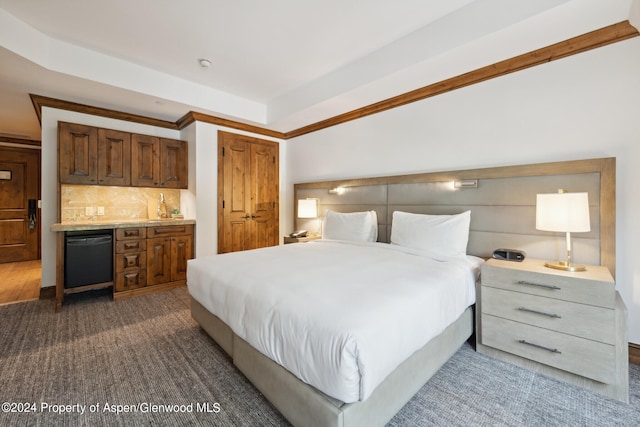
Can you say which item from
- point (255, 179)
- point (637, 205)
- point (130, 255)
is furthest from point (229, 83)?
point (637, 205)

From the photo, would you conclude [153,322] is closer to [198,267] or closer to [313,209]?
[198,267]

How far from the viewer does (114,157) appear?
3701 mm

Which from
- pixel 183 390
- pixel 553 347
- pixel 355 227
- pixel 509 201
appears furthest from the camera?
pixel 355 227

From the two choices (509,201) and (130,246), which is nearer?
(509,201)

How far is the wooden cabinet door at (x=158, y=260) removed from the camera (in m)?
3.62

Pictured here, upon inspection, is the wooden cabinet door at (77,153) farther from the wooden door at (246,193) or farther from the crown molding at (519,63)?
the crown molding at (519,63)

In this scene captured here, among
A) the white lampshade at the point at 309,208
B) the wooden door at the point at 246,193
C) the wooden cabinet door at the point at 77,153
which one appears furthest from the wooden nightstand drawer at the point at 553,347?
the wooden cabinet door at the point at 77,153

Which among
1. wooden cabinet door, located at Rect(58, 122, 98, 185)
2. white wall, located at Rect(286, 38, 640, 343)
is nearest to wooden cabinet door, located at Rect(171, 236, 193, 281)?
wooden cabinet door, located at Rect(58, 122, 98, 185)

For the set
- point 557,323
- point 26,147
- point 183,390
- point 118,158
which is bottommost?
point 183,390

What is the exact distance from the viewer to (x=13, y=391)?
1.71 meters

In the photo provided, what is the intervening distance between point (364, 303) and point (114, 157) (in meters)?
3.99

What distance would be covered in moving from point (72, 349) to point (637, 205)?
4513 mm

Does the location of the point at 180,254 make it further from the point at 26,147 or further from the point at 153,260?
the point at 26,147

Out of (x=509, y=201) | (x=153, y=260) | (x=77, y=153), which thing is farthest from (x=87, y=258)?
(x=509, y=201)
